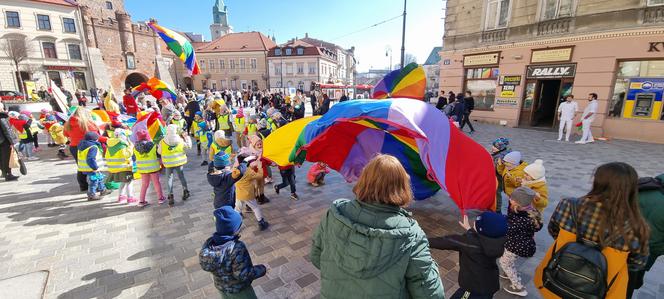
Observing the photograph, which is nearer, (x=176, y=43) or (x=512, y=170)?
(x=512, y=170)

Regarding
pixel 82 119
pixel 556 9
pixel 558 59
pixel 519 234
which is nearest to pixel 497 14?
pixel 556 9

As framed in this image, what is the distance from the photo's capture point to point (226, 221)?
228cm

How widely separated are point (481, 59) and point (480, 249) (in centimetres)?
1417

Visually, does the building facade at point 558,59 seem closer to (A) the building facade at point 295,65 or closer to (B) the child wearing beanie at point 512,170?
(B) the child wearing beanie at point 512,170

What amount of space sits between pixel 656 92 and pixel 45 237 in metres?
16.2

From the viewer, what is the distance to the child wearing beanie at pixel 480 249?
7.02 ft

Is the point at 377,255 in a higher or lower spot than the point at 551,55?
lower

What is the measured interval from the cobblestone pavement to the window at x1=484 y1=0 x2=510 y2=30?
888 centimetres

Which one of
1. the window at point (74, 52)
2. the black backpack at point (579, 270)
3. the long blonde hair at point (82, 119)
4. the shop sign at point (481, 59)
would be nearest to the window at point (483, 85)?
the shop sign at point (481, 59)

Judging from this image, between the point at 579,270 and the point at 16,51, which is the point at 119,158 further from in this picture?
the point at 16,51

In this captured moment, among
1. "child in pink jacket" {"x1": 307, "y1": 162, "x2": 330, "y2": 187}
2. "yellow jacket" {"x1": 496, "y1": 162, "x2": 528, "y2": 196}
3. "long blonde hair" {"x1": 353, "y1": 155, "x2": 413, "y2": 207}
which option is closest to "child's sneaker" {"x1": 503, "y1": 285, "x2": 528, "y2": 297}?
"yellow jacket" {"x1": 496, "y1": 162, "x2": 528, "y2": 196}

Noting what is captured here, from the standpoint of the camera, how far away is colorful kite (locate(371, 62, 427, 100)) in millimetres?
4914

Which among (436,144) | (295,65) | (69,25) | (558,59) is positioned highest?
(69,25)

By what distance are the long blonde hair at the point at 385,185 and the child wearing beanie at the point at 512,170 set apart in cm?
314
